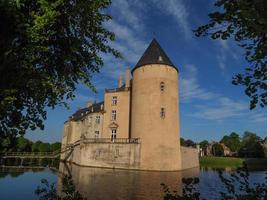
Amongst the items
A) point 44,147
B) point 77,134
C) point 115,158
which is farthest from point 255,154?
point 44,147

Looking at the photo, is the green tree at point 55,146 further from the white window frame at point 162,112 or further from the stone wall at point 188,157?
the white window frame at point 162,112

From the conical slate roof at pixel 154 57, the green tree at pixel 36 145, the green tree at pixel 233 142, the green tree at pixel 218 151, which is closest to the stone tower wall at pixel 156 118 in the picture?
the conical slate roof at pixel 154 57

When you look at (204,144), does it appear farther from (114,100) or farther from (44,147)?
(114,100)

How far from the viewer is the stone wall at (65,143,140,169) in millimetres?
28562

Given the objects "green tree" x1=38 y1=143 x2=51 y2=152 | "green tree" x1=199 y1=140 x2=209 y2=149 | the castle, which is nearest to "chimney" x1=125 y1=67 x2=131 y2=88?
the castle

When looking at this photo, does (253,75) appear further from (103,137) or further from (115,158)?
(103,137)

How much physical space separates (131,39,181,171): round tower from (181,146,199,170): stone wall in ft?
9.64

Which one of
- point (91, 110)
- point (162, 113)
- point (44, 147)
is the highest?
point (91, 110)

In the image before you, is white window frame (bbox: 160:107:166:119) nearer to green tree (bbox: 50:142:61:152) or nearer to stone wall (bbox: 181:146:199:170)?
stone wall (bbox: 181:146:199:170)

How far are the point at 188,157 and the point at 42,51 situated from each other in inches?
1270

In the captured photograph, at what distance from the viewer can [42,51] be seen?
19.1 ft

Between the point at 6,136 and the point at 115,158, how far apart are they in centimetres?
2440

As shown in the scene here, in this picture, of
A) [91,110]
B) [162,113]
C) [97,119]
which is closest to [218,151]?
[91,110]

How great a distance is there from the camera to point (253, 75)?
325 centimetres
